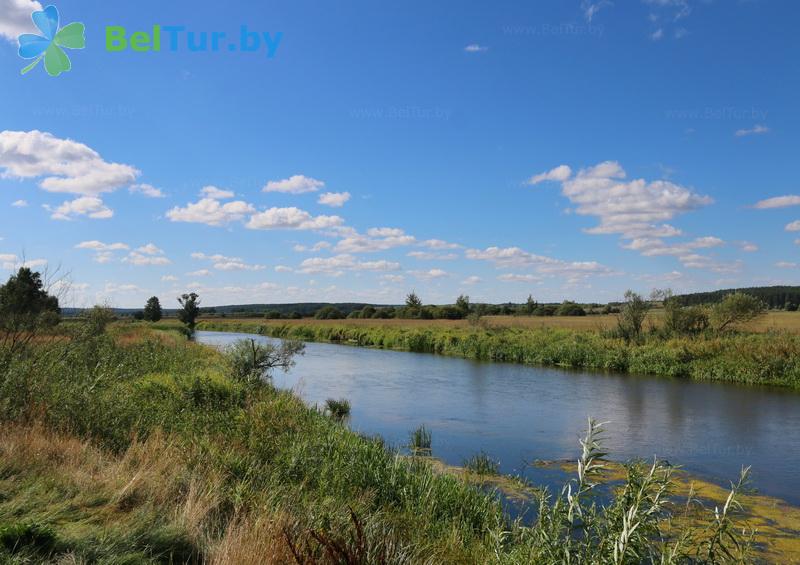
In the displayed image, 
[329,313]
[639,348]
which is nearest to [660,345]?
[639,348]

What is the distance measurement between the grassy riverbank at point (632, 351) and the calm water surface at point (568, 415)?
1782mm

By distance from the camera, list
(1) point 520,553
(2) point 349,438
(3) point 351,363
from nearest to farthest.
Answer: (1) point 520,553, (2) point 349,438, (3) point 351,363

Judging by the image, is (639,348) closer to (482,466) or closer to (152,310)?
(482,466)

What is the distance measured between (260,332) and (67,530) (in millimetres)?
59621

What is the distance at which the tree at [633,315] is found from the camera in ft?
96.6

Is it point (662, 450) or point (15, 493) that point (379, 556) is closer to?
point (15, 493)

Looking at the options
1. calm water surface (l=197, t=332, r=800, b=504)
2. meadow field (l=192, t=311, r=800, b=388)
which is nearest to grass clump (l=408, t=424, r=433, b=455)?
calm water surface (l=197, t=332, r=800, b=504)

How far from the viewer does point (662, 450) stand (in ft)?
37.9

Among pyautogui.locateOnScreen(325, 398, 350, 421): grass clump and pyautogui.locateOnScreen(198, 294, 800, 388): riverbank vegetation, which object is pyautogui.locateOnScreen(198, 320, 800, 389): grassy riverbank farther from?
pyautogui.locateOnScreen(325, 398, 350, 421): grass clump

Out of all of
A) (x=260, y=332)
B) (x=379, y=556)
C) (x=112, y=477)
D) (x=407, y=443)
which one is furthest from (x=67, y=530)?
(x=260, y=332)

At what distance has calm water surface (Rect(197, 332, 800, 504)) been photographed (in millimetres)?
11062

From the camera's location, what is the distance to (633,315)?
2955 cm

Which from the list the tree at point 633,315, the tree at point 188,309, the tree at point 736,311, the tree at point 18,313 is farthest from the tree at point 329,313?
the tree at point 18,313

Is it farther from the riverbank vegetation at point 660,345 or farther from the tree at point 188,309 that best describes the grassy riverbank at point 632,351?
the tree at point 188,309
